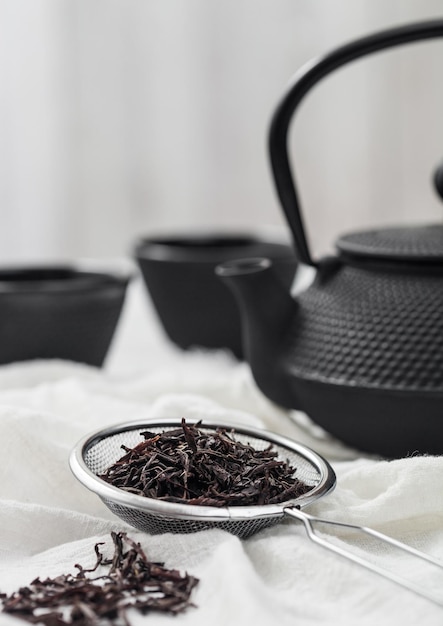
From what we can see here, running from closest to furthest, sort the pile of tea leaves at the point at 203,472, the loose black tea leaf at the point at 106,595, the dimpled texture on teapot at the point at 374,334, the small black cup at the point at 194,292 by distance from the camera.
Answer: the loose black tea leaf at the point at 106,595 → the pile of tea leaves at the point at 203,472 → the dimpled texture on teapot at the point at 374,334 → the small black cup at the point at 194,292

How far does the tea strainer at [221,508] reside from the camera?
786mm

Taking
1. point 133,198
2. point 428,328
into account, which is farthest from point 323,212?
point 428,328

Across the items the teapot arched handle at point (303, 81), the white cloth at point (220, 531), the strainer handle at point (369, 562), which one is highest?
the teapot arched handle at point (303, 81)

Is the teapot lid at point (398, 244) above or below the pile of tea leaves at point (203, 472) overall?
above

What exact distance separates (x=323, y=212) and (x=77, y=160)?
2.91ft

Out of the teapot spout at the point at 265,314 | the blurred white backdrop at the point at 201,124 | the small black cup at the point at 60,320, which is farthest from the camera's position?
the blurred white backdrop at the point at 201,124

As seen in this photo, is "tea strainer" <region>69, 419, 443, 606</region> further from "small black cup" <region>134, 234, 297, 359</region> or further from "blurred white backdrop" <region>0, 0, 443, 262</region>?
"blurred white backdrop" <region>0, 0, 443, 262</region>

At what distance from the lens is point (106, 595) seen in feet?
2.50

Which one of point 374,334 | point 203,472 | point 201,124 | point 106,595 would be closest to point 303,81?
point 374,334

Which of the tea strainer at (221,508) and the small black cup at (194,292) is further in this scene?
the small black cup at (194,292)

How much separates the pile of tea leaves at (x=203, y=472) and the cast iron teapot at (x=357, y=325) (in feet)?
0.58

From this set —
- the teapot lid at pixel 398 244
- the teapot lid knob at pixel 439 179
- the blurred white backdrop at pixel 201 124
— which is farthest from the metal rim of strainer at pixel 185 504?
the blurred white backdrop at pixel 201 124

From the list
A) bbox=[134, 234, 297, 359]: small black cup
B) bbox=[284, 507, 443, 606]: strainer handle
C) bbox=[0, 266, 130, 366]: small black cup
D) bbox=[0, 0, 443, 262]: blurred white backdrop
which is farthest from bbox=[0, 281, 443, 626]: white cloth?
bbox=[0, 0, 443, 262]: blurred white backdrop

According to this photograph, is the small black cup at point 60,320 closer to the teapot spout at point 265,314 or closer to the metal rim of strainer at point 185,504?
the teapot spout at point 265,314
